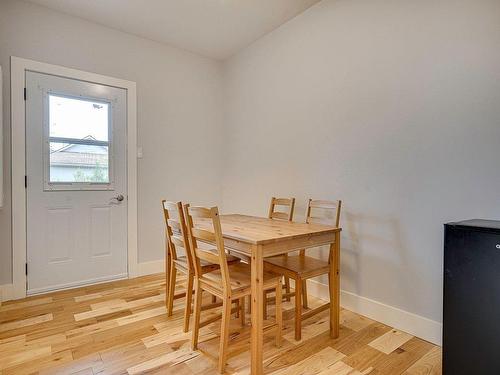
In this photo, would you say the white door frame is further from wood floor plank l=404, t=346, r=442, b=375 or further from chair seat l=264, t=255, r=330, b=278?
wood floor plank l=404, t=346, r=442, b=375

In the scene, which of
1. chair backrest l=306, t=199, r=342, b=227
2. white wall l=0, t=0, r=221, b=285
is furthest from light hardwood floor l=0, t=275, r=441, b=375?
white wall l=0, t=0, r=221, b=285

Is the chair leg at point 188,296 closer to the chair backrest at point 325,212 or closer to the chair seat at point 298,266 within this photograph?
the chair seat at point 298,266

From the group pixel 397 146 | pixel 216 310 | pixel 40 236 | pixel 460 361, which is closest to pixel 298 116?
pixel 397 146

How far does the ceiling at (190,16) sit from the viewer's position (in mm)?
2721

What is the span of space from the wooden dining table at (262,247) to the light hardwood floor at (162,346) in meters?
0.18

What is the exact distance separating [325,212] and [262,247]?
3.88 ft

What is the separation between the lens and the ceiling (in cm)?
272

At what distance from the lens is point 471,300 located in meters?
1.47

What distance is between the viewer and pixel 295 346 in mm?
1930

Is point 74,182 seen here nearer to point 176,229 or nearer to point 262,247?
point 176,229

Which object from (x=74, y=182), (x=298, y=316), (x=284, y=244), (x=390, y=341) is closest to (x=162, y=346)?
(x=298, y=316)

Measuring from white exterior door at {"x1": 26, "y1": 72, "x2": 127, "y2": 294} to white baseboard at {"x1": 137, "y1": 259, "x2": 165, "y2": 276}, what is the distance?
0.17 meters

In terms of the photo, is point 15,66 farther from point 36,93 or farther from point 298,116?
point 298,116

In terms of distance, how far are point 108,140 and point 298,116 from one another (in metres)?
2.04
